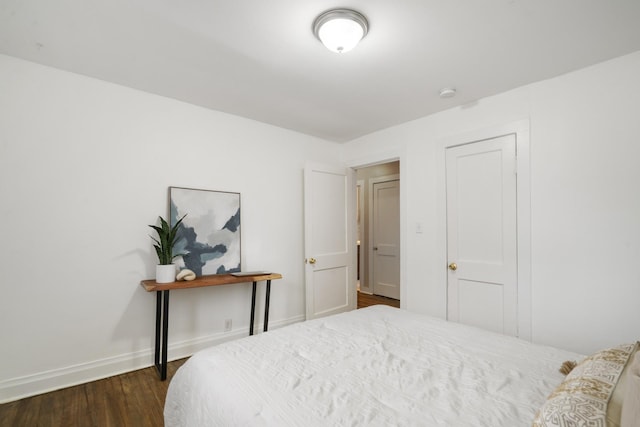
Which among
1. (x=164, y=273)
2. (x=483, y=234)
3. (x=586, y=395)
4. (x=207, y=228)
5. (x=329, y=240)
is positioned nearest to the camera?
(x=586, y=395)

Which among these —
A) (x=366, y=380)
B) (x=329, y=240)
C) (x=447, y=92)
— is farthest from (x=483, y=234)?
(x=366, y=380)

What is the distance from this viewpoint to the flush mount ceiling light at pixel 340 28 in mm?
1622

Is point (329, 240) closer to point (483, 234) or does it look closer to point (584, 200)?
point (483, 234)

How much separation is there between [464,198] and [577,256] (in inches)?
37.3

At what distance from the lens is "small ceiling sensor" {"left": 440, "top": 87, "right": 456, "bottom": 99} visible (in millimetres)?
2553

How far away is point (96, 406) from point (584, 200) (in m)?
3.66

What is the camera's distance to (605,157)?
2.09 meters

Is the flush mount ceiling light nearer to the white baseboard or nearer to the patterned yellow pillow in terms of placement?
the patterned yellow pillow

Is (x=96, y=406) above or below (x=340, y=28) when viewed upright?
below

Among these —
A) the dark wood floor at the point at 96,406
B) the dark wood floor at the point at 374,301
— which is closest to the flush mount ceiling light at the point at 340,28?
the dark wood floor at the point at 96,406

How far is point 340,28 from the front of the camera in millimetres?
1671

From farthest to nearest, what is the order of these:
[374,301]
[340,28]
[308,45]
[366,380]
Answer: [374,301], [308,45], [340,28], [366,380]

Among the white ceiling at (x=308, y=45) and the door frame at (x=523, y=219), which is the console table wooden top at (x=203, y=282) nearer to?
the white ceiling at (x=308, y=45)

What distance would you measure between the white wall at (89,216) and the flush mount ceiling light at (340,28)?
1.74m
